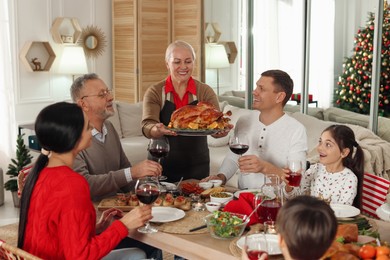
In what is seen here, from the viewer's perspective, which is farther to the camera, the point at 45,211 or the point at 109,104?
the point at 109,104

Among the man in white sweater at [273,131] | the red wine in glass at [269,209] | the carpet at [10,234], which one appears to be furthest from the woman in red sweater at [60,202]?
the man in white sweater at [273,131]

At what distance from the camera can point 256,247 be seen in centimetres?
173

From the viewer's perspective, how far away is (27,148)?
567 cm

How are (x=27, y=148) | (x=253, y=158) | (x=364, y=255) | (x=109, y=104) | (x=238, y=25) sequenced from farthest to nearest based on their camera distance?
(x=238, y=25) → (x=27, y=148) → (x=109, y=104) → (x=253, y=158) → (x=364, y=255)

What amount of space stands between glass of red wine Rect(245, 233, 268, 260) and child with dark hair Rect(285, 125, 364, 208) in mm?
925

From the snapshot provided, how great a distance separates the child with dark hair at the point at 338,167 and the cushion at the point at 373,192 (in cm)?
10

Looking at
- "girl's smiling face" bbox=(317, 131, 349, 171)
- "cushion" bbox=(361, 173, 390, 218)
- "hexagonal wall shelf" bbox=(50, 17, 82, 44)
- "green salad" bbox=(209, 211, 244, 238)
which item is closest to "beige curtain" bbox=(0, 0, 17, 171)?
"hexagonal wall shelf" bbox=(50, 17, 82, 44)

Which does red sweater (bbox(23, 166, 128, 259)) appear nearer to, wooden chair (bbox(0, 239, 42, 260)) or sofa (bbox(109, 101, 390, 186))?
wooden chair (bbox(0, 239, 42, 260))

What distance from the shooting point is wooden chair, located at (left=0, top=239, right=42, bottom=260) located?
5.91 ft

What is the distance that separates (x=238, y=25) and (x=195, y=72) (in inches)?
28.1

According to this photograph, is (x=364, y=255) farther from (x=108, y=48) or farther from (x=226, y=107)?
(x=108, y=48)

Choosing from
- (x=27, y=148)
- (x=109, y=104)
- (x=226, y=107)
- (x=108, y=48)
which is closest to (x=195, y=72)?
(x=226, y=107)

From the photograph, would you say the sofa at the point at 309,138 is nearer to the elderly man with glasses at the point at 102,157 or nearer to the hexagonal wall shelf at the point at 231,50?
the hexagonal wall shelf at the point at 231,50

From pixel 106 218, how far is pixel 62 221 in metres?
0.41
